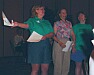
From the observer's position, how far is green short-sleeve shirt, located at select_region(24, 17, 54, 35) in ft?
19.0

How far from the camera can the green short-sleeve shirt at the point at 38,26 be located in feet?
19.0

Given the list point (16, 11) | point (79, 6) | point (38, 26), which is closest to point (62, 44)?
point (38, 26)

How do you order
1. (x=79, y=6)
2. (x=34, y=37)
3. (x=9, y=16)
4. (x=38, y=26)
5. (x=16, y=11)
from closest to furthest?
(x=34, y=37) → (x=38, y=26) → (x=79, y=6) → (x=9, y=16) → (x=16, y=11)

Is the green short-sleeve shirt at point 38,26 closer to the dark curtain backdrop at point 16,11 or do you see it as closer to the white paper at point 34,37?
the white paper at point 34,37

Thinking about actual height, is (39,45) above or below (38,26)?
below

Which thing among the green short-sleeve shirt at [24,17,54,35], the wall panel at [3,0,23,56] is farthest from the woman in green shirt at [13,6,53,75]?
the wall panel at [3,0,23,56]

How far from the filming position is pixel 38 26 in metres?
5.81

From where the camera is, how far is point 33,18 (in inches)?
232

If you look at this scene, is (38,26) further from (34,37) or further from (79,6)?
(79,6)

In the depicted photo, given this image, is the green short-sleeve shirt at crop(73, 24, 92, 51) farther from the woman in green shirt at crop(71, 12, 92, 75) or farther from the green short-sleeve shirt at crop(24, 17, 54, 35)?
the green short-sleeve shirt at crop(24, 17, 54, 35)

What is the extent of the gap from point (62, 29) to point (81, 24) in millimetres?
628

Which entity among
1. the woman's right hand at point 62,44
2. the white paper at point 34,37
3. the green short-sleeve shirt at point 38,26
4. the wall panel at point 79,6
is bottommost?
the woman's right hand at point 62,44

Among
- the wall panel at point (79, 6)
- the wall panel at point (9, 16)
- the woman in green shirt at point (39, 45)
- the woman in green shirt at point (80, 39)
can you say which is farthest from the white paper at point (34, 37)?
the wall panel at point (9, 16)

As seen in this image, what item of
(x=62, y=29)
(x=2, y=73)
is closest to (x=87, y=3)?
(x=2, y=73)
